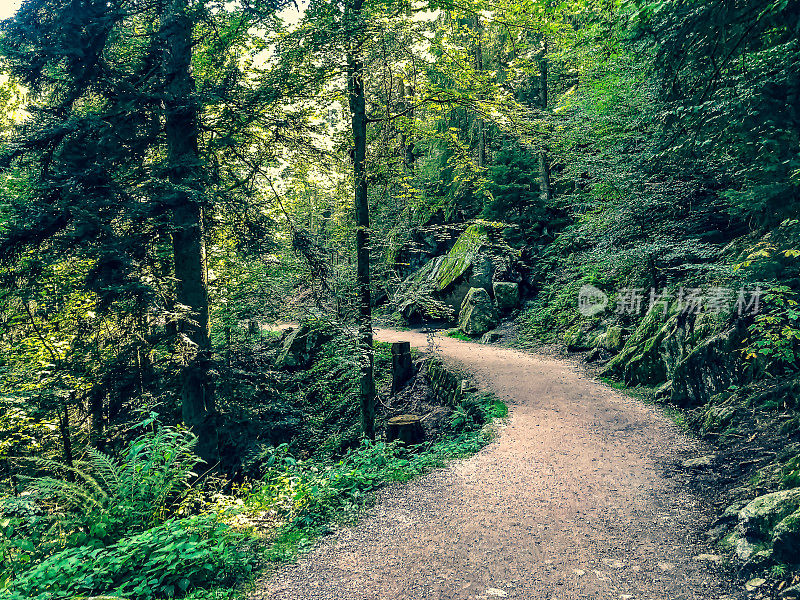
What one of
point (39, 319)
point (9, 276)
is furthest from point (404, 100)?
point (39, 319)

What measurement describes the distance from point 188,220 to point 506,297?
13.7 metres

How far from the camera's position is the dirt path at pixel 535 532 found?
3.32 m

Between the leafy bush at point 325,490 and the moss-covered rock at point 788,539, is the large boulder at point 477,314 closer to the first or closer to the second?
the leafy bush at point 325,490

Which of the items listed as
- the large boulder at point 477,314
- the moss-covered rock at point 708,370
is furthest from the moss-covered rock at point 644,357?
the large boulder at point 477,314

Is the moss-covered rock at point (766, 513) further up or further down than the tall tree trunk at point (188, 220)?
further down

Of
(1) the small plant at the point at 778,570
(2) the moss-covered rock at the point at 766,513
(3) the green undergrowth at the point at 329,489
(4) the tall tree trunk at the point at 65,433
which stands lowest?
(4) the tall tree trunk at the point at 65,433

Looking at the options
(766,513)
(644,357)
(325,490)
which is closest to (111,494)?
(325,490)

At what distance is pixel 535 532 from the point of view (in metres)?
4.12

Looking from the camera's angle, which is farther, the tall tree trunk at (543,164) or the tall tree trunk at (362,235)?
the tall tree trunk at (543,164)

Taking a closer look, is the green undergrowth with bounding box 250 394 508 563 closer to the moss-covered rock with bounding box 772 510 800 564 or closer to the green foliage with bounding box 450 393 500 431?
the green foliage with bounding box 450 393 500 431

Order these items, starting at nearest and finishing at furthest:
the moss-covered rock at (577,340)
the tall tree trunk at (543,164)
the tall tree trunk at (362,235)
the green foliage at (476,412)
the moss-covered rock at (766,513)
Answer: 1. the moss-covered rock at (766,513)
2. the tall tree trunk at (362,235)
3. the green foliage at (476,412)
4. the moss-covered rock at (577,340)
5. the tall tree trunk at (543,164)

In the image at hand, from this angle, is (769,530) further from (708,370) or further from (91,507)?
(91,507)

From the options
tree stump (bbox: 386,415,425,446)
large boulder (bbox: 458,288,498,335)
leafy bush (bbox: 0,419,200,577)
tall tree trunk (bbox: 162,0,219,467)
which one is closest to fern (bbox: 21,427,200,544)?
leafy bush (bbox: 0,419,200,577)

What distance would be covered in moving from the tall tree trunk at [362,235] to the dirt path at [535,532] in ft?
9.49
